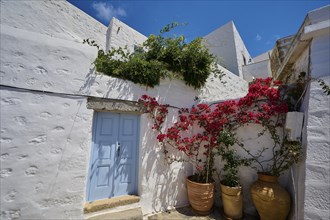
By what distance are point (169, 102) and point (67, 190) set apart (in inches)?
107

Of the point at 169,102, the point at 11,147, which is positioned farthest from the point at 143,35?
the point at 11,147

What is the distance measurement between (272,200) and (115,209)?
9.60 ft

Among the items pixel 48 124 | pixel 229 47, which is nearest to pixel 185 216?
pixel 48 124

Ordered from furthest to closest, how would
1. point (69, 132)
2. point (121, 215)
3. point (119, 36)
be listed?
point (119, 36)
point (121, 215)
point (69, 132)

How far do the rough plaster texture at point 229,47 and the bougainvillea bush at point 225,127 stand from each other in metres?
6.86

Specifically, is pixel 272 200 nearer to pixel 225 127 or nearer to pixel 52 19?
pixel 225 127

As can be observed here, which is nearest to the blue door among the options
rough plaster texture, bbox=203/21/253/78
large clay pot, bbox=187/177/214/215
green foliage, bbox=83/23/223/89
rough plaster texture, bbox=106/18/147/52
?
green foliage, bbox=83/23/223/89

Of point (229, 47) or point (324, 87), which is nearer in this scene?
point (324, 87)

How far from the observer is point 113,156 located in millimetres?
3354

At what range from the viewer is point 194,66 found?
4.20m

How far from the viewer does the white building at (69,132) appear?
2430 mm

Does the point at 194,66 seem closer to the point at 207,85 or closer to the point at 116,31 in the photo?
the point at 207,85

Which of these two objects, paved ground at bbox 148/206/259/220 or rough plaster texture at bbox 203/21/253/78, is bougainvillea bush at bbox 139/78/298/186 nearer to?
paved ground at bbox 148/206/259/220

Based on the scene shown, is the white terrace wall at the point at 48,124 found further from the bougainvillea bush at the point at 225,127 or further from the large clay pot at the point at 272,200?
the large clay pot at the point at 272,200
